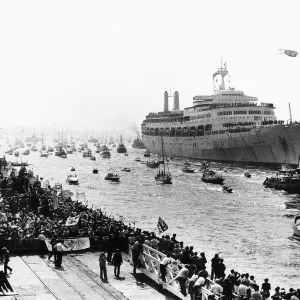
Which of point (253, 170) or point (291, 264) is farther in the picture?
point (253, 170)

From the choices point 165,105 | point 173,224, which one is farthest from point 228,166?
point 165,105

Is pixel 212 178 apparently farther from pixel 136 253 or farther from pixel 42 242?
pixel 136 253

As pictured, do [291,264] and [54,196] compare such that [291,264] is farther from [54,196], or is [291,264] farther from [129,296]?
[129,296]

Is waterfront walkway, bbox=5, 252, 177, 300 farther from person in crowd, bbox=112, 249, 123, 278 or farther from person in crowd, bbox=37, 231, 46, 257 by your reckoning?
person in crowd, bbox=37, 231, 46, 257

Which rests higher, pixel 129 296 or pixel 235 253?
pixel 129 296

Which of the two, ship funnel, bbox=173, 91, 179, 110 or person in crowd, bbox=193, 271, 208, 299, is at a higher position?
ship funnel, bbox=173, 91, 179, 110

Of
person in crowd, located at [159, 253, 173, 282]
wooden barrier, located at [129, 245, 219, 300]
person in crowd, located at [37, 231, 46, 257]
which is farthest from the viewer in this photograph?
person in crowd, located at [37, 231, 46, 257]

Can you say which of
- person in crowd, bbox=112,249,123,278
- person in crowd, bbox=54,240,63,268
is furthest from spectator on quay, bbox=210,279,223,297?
person in crowd, bbox=54,240,63,268

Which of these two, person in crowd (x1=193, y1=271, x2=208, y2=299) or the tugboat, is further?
the tugboat
